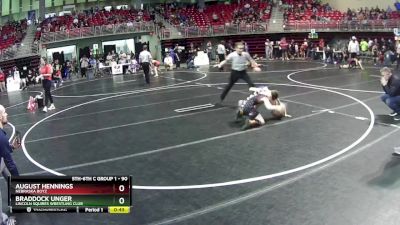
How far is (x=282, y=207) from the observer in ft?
21.8

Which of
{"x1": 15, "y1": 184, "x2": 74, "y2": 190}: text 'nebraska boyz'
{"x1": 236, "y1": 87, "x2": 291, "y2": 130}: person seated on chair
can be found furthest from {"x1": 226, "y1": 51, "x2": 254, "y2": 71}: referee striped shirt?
{"x1": 15, "y1": 184, "x2": 74, "y2": 190}: text 'nebraska boyz'

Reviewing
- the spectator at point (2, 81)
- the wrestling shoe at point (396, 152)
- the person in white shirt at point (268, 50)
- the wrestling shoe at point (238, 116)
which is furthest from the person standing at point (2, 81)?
the wrestling shoe at point (396, 152)

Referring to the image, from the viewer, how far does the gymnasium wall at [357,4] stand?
106ft

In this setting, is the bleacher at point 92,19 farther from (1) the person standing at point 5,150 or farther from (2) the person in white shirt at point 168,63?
(1) the person standing at point 5,150

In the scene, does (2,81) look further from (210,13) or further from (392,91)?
(392,91)

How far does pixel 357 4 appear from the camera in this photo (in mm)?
33938

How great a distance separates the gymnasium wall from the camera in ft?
106

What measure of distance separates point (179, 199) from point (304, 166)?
261 centimetres

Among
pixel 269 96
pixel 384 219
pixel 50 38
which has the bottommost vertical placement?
pixel 384 219

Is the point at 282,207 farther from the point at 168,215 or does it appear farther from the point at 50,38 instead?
the point at 50,38

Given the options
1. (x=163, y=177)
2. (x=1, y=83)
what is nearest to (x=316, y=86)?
(x=163, y=177)

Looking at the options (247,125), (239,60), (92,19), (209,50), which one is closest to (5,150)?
(247,125)
